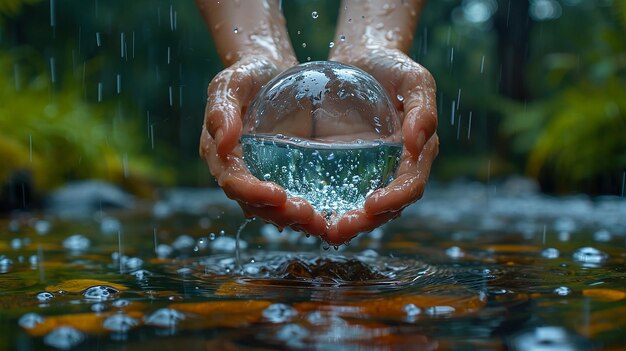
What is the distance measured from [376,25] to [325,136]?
85cm

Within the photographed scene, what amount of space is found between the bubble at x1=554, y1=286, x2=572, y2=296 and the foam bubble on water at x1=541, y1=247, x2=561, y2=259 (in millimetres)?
801

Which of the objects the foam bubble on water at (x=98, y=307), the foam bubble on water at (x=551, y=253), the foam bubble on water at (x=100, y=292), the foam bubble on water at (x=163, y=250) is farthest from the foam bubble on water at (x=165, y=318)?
the foam bubble on water at (x=551, y=253)

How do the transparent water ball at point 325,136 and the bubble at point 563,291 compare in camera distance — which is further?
the transparent water ball at point 325,136

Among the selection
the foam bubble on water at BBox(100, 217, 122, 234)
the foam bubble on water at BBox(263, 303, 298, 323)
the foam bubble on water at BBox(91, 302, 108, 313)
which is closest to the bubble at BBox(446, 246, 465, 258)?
the foam bubble on water at BBox(263, 303, 298, 323)

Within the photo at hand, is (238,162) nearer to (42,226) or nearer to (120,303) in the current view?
(120,303)


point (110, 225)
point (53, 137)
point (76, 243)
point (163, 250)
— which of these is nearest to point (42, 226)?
point (110, 225)

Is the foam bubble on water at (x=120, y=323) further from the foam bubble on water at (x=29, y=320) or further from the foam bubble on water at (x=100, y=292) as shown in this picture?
the foam bubble on water at (x=100, y=292)

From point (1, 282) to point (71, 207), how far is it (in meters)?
4.39

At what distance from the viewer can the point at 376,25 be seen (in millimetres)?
2969

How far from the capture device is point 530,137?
12.1 metres

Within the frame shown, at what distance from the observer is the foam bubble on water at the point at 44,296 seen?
1.92 metres

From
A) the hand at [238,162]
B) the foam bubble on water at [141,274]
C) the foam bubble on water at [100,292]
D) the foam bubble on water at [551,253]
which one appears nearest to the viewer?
the foam bubble on water at [100,292]

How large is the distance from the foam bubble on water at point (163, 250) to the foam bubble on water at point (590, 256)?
1655 millimetres

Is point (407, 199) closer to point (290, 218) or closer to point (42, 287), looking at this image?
point (290, 218)
